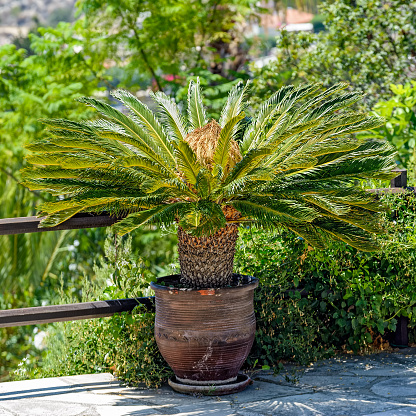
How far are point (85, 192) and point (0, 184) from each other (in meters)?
5.87

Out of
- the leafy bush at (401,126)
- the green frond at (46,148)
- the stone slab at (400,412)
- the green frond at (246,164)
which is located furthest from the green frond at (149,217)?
the leafy bush at (401,126)

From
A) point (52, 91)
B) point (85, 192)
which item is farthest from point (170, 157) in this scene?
point (52, 91)

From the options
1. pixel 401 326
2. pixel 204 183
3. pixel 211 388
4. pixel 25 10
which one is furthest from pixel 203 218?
pixel 25 10

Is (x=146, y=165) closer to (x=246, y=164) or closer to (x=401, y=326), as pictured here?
(x=246, y=164)

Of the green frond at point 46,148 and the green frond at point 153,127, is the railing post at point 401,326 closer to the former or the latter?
the green frond at point 153,127

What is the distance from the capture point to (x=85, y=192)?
432 centimetres

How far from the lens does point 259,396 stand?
4324 mm

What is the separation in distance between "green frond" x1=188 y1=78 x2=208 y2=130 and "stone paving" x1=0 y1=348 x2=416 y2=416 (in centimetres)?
218

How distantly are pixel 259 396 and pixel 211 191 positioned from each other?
4.99 feet

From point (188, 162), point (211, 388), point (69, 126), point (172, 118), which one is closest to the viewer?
point (188, 162)

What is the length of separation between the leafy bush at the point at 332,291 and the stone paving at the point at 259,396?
0.30m

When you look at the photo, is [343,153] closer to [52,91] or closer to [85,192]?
[85,192]

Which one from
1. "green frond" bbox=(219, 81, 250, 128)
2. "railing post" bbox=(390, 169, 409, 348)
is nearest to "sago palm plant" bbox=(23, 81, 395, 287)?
"green frond" bbox=(219, 81, 250, 128)

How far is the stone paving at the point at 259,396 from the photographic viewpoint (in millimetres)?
3990
